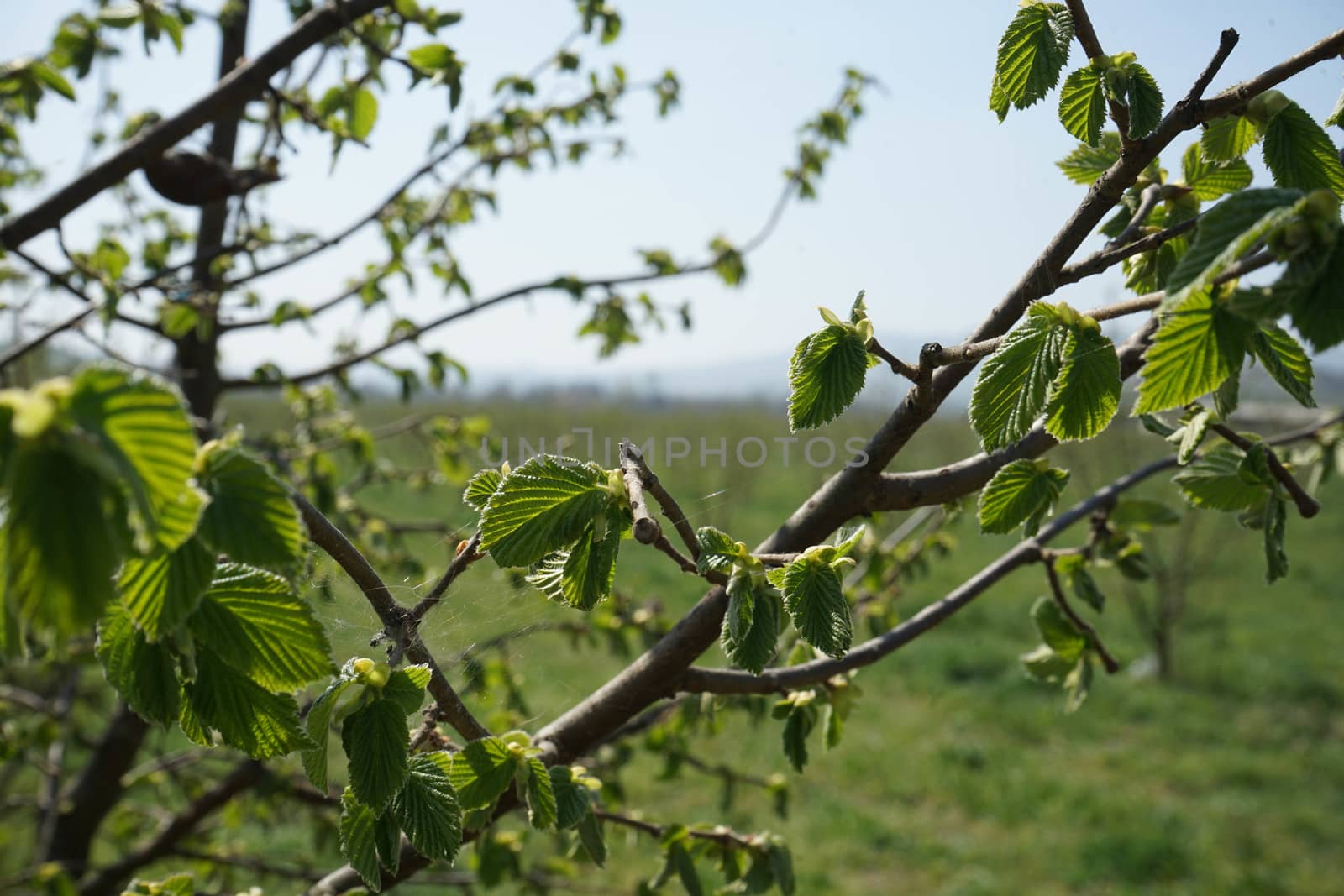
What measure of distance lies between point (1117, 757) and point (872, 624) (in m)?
5.28

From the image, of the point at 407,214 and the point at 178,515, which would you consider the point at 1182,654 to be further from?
the point at 178,515

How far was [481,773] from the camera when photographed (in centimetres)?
98

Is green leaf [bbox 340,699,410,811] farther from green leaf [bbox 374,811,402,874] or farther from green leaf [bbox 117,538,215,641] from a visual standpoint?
green leaf [bbox 117,538,215,641]

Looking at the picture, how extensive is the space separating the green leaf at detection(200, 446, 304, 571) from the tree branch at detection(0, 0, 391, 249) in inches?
59.6

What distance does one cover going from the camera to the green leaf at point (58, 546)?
1.73 feet

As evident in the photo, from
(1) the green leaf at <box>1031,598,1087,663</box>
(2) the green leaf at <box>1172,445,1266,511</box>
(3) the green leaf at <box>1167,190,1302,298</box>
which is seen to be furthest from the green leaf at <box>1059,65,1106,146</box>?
(1) the green leaf at <box>1031,598,1087,663</box>

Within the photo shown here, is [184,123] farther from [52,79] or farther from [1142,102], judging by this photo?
[1142,102]

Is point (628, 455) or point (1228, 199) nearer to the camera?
point (1228, 199)

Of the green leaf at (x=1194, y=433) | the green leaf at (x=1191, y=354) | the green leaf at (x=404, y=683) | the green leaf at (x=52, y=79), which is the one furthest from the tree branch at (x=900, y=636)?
the green leaf at (x=52, y=79)

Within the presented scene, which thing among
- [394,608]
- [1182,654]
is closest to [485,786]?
[394,608]

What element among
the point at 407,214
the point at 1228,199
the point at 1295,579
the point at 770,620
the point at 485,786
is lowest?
the point at 1295,579

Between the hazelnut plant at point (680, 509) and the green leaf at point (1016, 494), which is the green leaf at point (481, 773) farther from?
the green leaf at point (1016, 494)

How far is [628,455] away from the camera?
907mm

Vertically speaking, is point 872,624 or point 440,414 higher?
point 440,414
